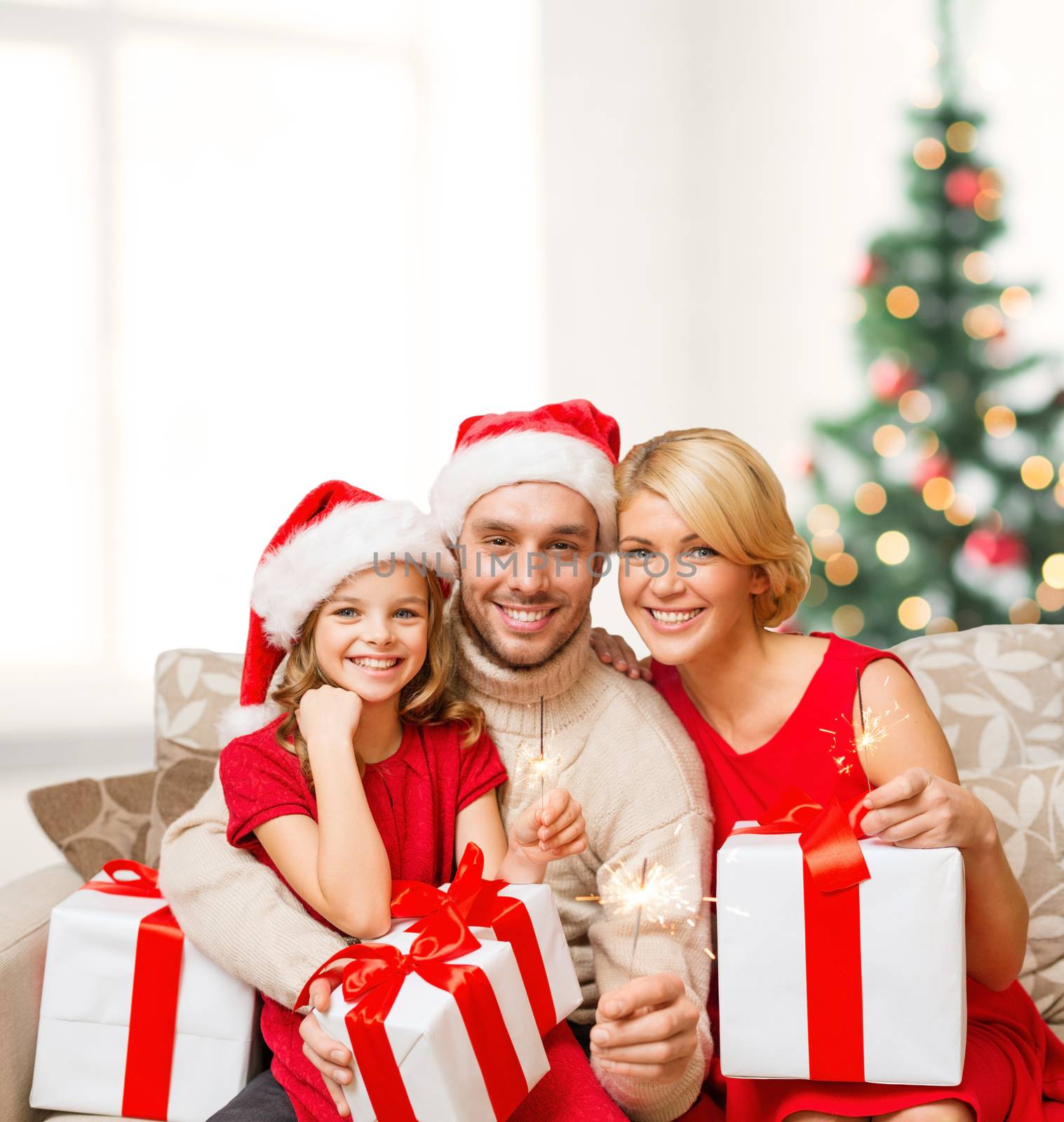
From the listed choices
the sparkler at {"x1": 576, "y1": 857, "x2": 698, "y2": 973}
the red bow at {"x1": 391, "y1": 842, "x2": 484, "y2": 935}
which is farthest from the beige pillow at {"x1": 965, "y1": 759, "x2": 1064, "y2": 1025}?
the red bow at {"x1": 391, "y1": 842, "x2": 484, "y2": 935}

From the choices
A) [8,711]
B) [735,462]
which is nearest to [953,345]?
[735,462]

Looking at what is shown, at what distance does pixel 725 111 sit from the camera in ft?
14.3

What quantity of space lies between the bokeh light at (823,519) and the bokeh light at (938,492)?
0.29 meters

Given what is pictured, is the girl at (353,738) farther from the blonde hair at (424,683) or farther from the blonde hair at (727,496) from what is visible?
the blonde hair at (727,496)

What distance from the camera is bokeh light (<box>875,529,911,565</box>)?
11.4 ft

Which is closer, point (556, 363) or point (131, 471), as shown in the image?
point (131, 471)

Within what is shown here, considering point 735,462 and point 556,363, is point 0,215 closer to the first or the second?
point 556,363

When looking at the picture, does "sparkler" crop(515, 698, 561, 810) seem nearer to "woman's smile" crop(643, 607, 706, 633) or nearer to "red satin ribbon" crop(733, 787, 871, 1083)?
"woman's smile" crop(643, 607, 706, 633)

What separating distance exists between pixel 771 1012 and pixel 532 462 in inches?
32.6

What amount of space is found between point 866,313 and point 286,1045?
2.88 meters

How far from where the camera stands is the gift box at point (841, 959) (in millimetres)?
1163

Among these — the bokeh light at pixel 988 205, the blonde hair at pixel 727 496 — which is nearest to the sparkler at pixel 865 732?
the blonde hair at pixel 727 496

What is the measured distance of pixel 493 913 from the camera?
1249mm

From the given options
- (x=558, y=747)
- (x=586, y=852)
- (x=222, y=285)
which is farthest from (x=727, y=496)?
(x=222, y=285)
